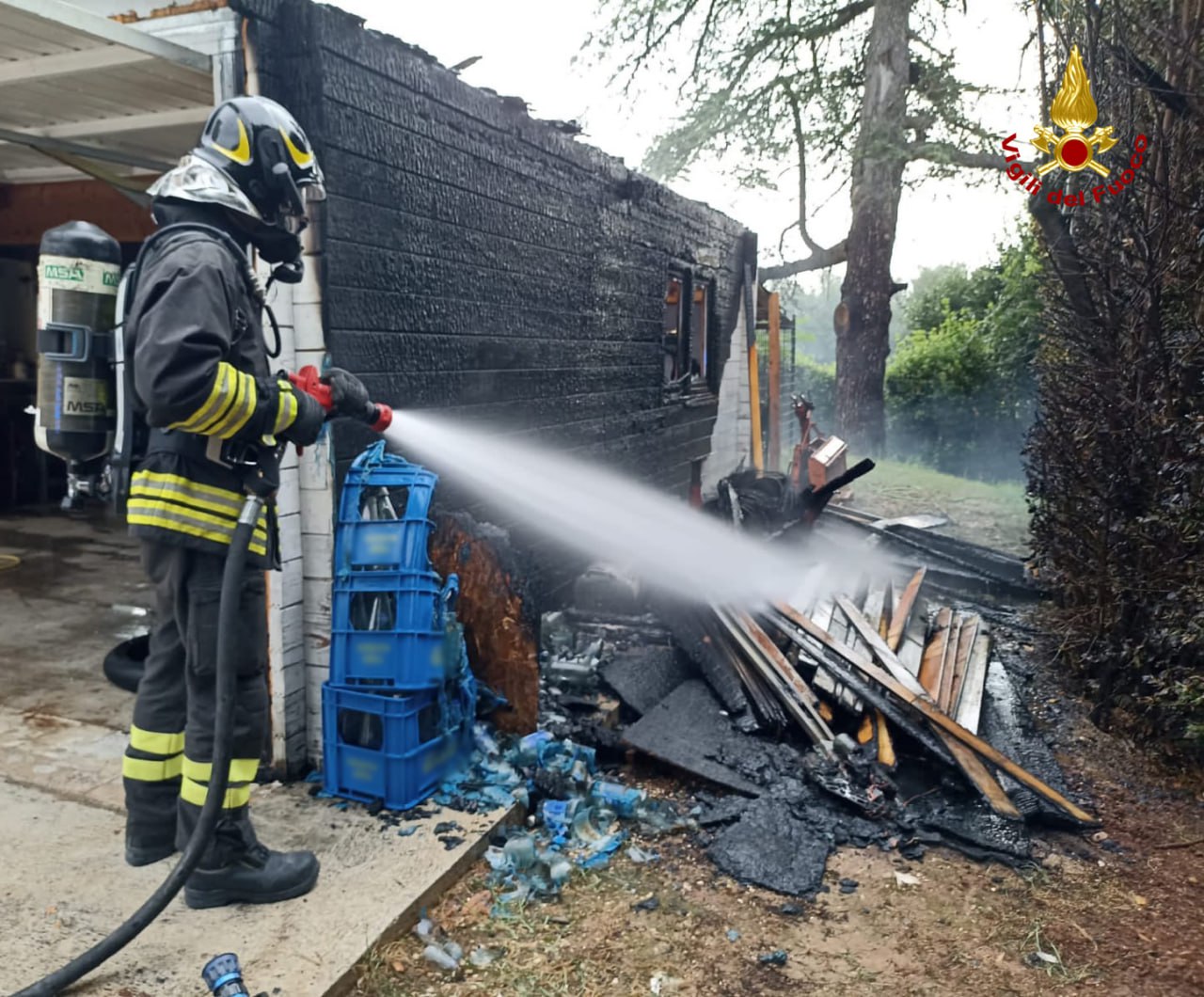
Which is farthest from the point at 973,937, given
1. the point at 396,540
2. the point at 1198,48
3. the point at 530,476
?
the point at 1198,48

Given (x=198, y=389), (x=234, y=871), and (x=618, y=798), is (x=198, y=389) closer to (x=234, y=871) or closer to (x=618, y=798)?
(x=234, y=871)

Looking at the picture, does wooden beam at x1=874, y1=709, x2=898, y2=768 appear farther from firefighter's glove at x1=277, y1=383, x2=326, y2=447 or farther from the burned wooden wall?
firefighter's glove at x1=277, y1=383, x2=326, y2=447

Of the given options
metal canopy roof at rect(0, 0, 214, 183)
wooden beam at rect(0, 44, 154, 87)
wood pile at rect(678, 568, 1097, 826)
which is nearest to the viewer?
metal canopy roof at rect(0, 0, 214, 183)

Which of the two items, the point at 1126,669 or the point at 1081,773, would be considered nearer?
the point at 1081,773

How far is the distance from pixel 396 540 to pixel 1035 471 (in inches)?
223

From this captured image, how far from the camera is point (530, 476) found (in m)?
6.41

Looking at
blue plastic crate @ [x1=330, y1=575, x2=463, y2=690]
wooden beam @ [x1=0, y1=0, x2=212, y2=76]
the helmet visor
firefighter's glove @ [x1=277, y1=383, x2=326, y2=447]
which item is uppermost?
wooden beam @ [x1=0, y1=0, x2=212, y2=76]

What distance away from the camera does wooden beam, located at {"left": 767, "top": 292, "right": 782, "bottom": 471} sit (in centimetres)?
1311

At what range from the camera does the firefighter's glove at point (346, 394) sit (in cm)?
304

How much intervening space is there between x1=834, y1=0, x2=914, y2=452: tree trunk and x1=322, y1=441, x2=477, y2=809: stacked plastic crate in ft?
43.2

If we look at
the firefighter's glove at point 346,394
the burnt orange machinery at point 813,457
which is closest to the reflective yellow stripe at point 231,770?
the firefighter's glove at point 346,394

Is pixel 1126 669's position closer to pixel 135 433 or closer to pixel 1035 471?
pixel 1035 471

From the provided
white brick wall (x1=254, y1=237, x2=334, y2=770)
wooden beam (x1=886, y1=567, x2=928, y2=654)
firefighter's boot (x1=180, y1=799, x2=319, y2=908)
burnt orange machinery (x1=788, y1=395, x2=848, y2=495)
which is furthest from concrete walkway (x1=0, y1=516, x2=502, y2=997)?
A: burnt orange machinery (x1=788, y1=395, x2=848, y2=495)

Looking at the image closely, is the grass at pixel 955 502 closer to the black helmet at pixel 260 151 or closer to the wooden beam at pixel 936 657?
the wooden beam at pixel 936 657
